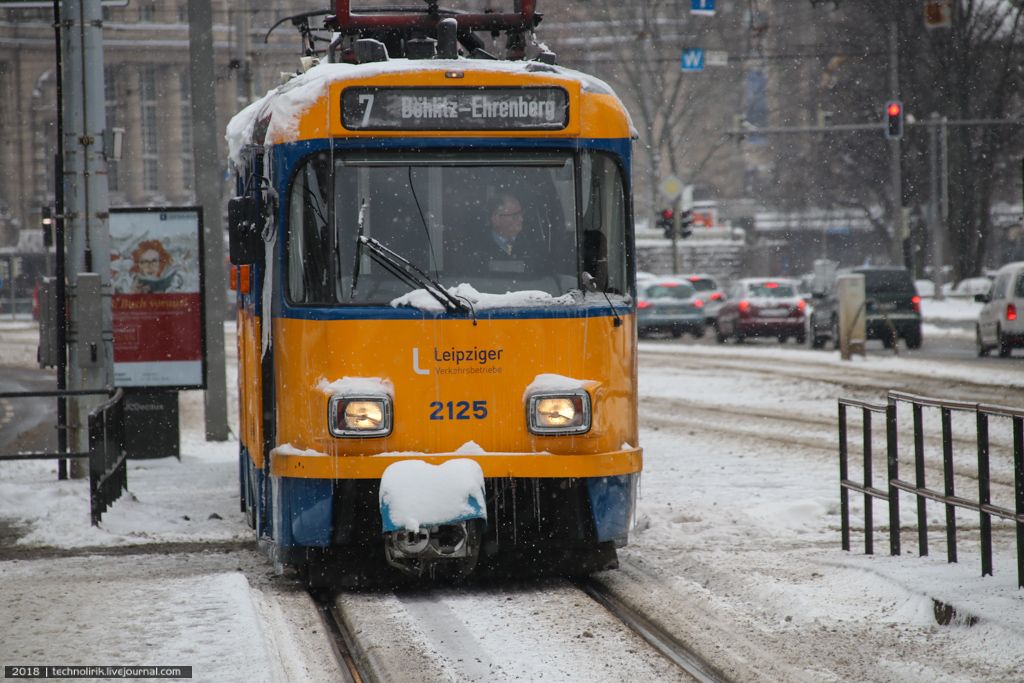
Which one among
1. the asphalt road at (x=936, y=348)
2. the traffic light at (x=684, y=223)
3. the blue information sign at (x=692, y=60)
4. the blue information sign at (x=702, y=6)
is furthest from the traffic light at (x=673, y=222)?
the blue information sign at (x=702, y=6)

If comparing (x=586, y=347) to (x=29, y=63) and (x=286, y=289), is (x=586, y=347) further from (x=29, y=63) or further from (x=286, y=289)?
(x=29, y=63)

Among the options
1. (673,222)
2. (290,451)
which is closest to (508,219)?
(290,451)

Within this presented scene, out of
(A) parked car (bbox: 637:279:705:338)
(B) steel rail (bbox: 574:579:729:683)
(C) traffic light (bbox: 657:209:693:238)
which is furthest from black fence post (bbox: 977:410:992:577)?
(C) traffic light (bbox: 657:209:693:238)

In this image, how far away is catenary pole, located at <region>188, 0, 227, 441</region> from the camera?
16672 millimetres

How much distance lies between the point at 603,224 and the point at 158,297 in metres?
7.71

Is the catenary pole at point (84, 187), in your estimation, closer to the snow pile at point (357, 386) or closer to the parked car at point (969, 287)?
the snow pile at point (357, 386)

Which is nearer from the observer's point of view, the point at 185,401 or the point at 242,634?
the point at 242,634

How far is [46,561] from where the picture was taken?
32.8 ft

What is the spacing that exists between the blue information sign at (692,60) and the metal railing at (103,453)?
32.5m

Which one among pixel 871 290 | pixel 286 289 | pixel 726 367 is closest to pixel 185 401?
pixel 726 367

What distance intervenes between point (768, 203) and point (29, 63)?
34.8 meters

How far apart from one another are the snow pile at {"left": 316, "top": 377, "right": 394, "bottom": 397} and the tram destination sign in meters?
1.33

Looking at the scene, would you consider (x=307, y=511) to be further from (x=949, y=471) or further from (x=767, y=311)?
(x=767, y=311)

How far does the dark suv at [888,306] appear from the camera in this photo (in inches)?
1268
